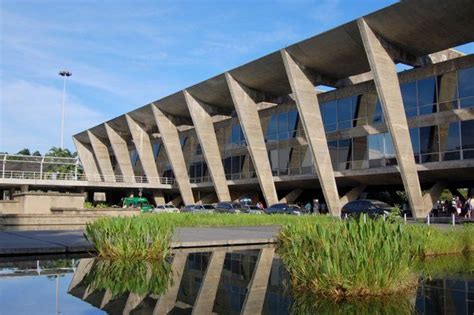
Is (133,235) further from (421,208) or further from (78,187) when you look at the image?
(78,187)

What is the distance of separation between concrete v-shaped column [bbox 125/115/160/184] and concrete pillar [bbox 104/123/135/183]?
6524mm

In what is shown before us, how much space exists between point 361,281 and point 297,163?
41870 millimetres

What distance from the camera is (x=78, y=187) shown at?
216 ft

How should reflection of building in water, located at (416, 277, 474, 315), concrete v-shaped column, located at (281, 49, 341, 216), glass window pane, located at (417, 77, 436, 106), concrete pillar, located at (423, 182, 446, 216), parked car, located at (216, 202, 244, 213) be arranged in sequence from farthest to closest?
parked car, located at (216, 202, 244, 213) → concrete v-shaped column, located at (281, 49, 341, 216) → glass window pane, located at (417, 77, 436, 106) → concrete pillar, located at (423, 182, 446, 216) → reflection of building in water, located at (416, 277, 474, 315)

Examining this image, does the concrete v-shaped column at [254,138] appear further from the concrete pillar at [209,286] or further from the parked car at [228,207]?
the concrete pillar at [209,286]

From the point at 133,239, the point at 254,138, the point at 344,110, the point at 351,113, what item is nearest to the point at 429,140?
the point at 351,113

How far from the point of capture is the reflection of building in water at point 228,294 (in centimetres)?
697

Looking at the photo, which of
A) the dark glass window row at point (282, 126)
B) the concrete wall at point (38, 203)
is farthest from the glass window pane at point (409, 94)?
the concrete wall at point (38, 203)

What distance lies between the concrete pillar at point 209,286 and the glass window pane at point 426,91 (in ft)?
97.4

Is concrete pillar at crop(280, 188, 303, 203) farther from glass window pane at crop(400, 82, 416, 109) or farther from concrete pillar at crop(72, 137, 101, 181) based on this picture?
concrete pillar at crop(72, 137, 101, 181)

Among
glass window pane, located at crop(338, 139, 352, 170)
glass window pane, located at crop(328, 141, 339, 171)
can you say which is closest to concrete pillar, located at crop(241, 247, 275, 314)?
glass window pane, located at crop(338, 139, 352, 170)

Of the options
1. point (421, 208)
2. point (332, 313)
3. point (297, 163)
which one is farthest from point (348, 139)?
point (332, 313)

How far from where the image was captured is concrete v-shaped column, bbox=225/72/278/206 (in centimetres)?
4825

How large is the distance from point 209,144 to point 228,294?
47658mm
